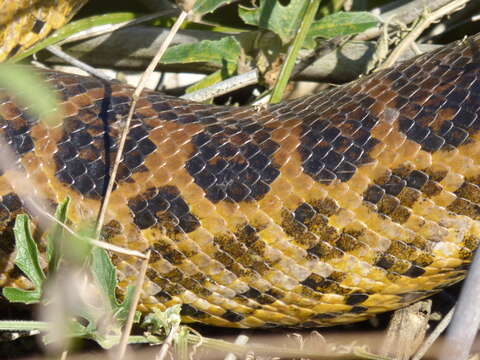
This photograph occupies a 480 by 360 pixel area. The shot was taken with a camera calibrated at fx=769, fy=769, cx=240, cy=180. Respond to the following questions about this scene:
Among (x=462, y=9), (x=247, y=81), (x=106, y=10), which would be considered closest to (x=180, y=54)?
(x=247, y=81)

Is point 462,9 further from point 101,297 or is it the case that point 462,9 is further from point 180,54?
point 101,297

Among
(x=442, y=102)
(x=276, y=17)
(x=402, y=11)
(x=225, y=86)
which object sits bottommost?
(x=442, y=102)

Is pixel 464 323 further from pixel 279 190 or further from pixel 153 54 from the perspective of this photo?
pixel 153 54

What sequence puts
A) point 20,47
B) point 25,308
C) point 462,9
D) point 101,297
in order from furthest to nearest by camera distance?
point 462,9
point 20,47
point 25,308
point 101,297

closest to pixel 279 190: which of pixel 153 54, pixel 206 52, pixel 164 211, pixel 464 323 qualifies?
pixel 164 211

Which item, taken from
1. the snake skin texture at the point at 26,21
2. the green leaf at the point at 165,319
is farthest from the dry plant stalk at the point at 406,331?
the snake skin texture at the point at 26,21

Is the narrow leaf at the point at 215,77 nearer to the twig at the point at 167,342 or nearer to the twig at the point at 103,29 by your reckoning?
the twig at the point at 103,29
